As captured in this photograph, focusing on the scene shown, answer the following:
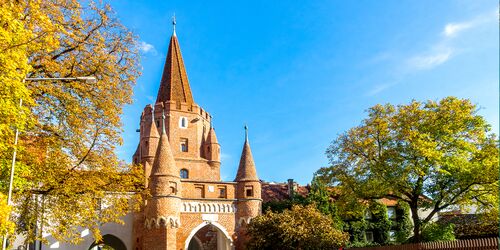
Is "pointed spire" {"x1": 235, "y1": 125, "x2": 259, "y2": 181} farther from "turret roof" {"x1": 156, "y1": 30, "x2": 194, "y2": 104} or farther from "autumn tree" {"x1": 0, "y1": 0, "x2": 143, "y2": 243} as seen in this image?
"autumn tree" {"x1": 0, "y1": 0, "x2": 143, "y2": 243}

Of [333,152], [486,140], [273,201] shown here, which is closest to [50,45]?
[333,152]

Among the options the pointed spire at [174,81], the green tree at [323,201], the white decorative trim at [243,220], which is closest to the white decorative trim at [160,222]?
the white decorative trim at [243,220]

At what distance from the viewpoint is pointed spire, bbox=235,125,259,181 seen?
38.9 metres

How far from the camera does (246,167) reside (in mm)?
39375

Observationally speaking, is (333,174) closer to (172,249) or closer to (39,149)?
(172,249)

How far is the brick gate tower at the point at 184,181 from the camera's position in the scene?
34219 millimetres

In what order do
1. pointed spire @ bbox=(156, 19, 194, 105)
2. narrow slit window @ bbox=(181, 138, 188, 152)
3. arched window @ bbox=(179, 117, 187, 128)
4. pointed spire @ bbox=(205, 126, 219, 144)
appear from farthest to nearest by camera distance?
pointed spire @ bbox=(156, 19, 194, 105) → pointed spire @ bbox=(205, 126, 219, 144) → arched window @ bbox=(179, 117, 187, 128) → narrow slit window @ bbox=(181, 138, 188, 152)

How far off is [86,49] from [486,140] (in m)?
20.1

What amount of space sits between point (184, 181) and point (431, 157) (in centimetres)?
2014

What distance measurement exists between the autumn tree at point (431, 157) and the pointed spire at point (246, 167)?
43.5 feet

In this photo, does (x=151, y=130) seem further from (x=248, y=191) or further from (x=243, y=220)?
(x=243, y=220)

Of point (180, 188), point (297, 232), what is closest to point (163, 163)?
point (180, 188)

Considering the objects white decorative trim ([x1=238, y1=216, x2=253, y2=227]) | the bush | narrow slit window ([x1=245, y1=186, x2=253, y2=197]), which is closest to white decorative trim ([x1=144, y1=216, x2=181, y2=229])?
white decorative trim ([x1=238, y1=216, x2=253, y2=227])

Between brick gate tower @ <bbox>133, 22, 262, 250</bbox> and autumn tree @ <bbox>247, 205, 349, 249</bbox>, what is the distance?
21.2 feet
